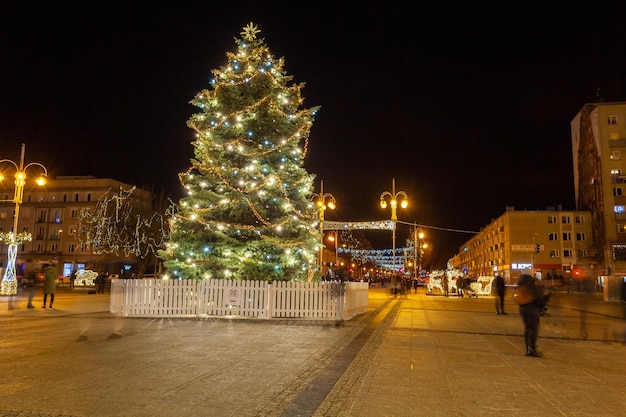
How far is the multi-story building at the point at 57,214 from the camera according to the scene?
75.8m

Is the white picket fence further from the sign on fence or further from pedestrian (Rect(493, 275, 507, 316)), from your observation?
pedestrian (Rect(493, 275, 507, 316))

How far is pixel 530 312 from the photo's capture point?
9320 mm

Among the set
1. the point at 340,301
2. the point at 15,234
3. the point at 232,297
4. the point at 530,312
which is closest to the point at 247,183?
the point at 232,297

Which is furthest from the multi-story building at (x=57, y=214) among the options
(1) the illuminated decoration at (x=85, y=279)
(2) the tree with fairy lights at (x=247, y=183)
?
(2) the tree with fairy lights at (x=247, y=183)

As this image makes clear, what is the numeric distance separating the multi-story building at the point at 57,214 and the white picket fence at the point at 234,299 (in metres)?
64.4

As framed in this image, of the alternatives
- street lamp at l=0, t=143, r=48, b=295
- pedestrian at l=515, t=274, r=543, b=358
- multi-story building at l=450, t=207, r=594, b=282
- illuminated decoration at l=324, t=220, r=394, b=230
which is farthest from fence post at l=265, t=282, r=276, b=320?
multi-story building at l=450, t=207, r=594, b=282

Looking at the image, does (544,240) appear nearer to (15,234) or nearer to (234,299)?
(234,299)

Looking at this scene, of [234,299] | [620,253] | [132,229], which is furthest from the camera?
[620,253]

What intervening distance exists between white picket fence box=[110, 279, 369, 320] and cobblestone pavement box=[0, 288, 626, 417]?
2.10 metres

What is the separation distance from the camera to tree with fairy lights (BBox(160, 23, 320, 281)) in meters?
16.4

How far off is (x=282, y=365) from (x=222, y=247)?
28.8 ft

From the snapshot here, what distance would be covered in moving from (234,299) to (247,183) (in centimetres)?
399

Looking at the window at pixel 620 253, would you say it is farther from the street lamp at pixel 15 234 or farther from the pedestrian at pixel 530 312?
the street lamp at pixel 15 234

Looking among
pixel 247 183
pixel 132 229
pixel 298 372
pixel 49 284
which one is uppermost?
pixel 132 229
